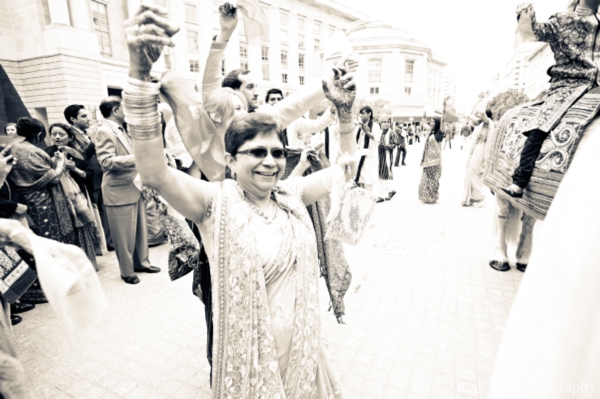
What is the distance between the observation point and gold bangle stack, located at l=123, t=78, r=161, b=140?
42.1 inches

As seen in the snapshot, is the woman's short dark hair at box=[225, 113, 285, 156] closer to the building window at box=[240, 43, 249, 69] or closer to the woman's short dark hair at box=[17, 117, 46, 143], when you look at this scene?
the woman's short dark hair at box=[17, 117, 46, 143]

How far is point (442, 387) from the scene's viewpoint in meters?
2.55

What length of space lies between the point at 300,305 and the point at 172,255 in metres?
1.01

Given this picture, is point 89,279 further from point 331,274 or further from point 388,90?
point 388,90

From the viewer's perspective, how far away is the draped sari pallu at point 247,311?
1359 millimetres

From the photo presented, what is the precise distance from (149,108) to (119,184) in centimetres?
362

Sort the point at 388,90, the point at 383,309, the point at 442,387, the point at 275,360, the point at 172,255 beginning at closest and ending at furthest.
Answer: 1. the point at 275,360
2. the point at 172,255
3. the point at 442,387
4. the point at 383,309
5. the point at 388,90

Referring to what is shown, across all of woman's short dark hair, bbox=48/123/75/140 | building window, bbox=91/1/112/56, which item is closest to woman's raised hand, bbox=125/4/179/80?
Answer: woman's short dark hair, bbox=48/123/75/140

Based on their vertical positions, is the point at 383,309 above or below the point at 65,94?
below

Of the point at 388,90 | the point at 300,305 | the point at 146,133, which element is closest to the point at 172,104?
the point at 146,133

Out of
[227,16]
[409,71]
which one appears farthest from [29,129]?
[409,71]

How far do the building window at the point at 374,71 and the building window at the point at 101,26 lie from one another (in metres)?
45.8

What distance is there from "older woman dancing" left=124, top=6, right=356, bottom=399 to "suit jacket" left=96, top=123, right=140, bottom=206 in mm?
3140

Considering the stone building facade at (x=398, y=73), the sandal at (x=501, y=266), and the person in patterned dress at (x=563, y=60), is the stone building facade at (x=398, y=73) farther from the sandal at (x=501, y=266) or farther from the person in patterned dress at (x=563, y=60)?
the person in patterned dress at (x=563, y=60)
